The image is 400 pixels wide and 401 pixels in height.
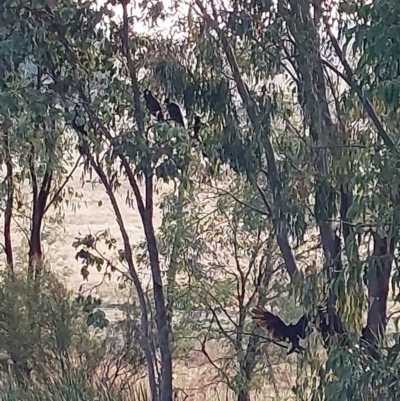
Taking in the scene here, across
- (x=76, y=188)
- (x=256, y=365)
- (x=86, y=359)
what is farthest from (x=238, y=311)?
(x=76, y=188)

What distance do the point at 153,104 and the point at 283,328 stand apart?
4.30ft

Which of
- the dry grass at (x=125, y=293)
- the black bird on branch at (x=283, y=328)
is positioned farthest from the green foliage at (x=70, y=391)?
the black bird on branch at (x=283, y=328)

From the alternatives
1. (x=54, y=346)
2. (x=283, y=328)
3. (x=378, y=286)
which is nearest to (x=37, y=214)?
(x=54, y=346)

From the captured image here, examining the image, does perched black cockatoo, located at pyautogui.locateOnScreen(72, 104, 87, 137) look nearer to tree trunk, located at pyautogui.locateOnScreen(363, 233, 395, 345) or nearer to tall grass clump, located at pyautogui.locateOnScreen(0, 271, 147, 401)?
tall grass clump, located at pyautogui.locateOnScreen(0, 271, 147, 401)

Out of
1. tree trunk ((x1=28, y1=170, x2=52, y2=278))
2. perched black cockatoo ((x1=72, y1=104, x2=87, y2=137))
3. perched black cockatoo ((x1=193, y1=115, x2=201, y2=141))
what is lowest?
tree trunk ((x1=28, y1=170, x2=52, y2=278))

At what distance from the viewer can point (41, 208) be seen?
20.4 feet

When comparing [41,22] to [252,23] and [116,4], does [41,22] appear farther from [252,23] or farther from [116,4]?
[252,23]

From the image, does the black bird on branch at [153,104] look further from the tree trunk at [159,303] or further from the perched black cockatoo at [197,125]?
the tree trunk at [159,303]

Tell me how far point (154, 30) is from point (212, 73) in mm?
569

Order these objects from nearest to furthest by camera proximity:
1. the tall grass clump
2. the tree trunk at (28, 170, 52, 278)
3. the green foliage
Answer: the green foliage
the tall grass clump
the tree trunk at (28, 170, 52, 278)

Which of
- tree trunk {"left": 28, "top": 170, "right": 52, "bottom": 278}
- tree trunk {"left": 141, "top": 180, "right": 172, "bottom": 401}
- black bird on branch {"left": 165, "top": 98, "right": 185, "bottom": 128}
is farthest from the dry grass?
black bird on branch {"left": 165, "top": 98, "right": 185, "bottom": 128}

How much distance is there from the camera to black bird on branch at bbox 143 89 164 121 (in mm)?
4273

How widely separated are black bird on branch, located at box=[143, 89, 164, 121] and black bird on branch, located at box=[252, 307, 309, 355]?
118 centimetres

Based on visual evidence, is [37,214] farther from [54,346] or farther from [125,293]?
[54,346]
